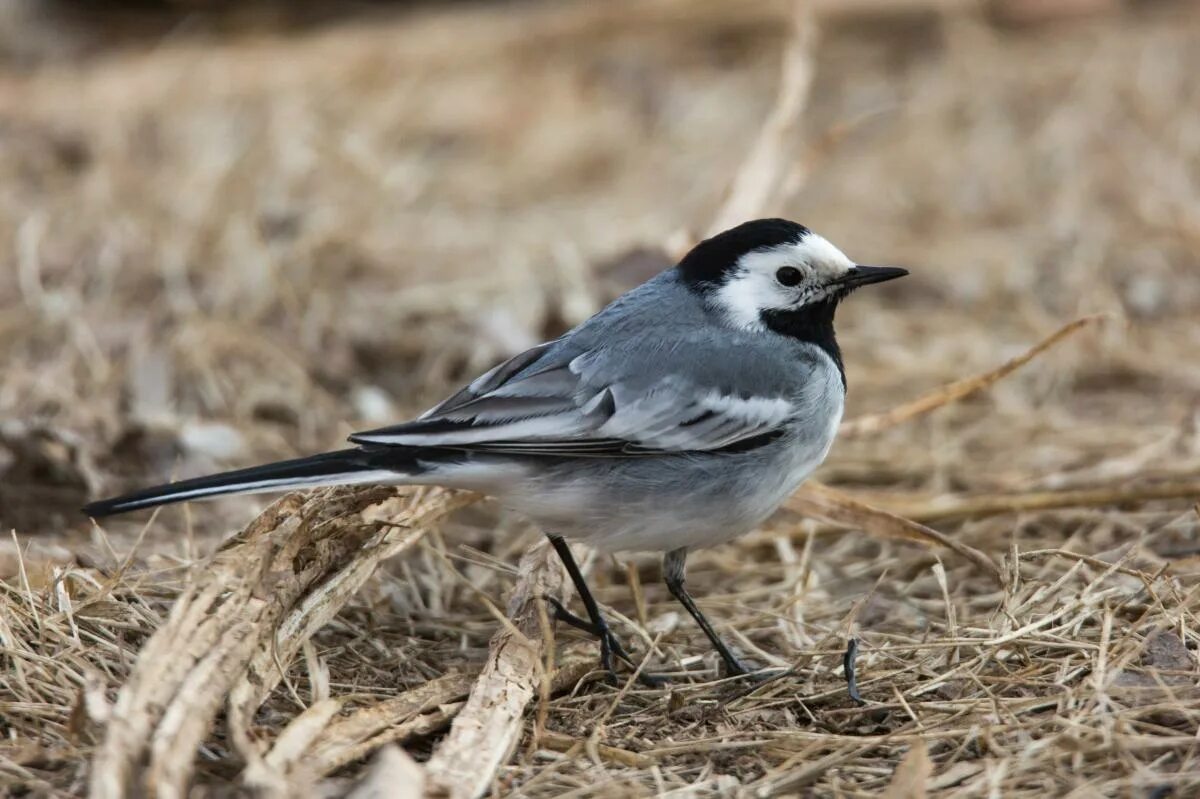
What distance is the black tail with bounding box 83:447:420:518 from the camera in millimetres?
2955

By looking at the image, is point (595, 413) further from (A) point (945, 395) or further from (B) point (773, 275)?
(A) point (945, 395)

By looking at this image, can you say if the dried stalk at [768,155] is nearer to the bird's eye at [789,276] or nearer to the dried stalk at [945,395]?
the dried stalk at [945,395]

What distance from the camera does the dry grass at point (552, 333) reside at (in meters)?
2.97

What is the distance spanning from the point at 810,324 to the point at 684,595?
852 mm

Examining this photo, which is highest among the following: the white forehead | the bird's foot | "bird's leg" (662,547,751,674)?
the white forehead

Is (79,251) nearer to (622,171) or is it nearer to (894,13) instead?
(622,171)

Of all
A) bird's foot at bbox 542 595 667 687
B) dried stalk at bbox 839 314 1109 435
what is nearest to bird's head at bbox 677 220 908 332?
dried stalk at bbox 839 314 1109 435

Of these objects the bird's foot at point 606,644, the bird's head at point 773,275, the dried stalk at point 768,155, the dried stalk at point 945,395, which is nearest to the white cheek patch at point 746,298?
the bird's head at point 773,275

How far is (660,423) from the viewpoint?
137 inches

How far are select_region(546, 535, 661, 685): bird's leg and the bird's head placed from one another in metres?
0.80

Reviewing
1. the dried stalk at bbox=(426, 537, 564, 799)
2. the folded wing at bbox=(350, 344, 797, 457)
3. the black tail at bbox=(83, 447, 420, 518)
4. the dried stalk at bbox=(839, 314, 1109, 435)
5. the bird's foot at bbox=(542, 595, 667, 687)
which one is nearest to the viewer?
the dried stalk at bbox=(426, 537, 564, 799)

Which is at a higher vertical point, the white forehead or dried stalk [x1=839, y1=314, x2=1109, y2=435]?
the white forehead

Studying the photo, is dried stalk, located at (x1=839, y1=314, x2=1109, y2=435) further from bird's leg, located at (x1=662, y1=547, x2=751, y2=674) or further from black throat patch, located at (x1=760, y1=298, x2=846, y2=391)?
bird's leg, located at (x1=662, y1=547, x2=751, y2=674)

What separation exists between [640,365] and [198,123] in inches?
208
